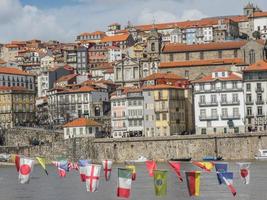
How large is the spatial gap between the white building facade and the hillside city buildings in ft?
0.35

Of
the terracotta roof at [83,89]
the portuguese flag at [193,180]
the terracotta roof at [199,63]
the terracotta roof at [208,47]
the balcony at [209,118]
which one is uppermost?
the terracotta roof at [208,47]

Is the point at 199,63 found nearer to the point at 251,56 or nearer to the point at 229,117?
the point at 251,56

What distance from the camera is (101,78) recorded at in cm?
13850

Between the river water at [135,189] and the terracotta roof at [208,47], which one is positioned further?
the terracotta roof at [208,47]

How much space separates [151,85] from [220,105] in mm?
12318

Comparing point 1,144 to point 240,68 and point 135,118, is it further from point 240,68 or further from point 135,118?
point 240,68

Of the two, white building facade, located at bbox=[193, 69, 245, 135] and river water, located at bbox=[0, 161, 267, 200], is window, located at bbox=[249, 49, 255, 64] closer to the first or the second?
white building facade, located at bbox=[193, 69, 245, 135]

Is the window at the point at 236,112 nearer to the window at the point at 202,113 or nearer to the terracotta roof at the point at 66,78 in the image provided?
the window at the point at 202,113

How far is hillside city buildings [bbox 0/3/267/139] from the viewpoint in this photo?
300 feet

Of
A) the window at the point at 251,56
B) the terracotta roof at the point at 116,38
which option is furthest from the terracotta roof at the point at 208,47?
the terracotta roof at the point at 116,38

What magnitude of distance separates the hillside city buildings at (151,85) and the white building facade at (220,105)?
11 cm

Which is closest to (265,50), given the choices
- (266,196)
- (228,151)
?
(228,151)

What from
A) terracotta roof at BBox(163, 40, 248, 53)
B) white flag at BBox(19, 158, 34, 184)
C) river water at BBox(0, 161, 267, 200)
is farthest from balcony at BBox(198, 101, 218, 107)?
white flag at BBox(19, 158, 34, 184)

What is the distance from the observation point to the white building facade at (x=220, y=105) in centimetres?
9038
